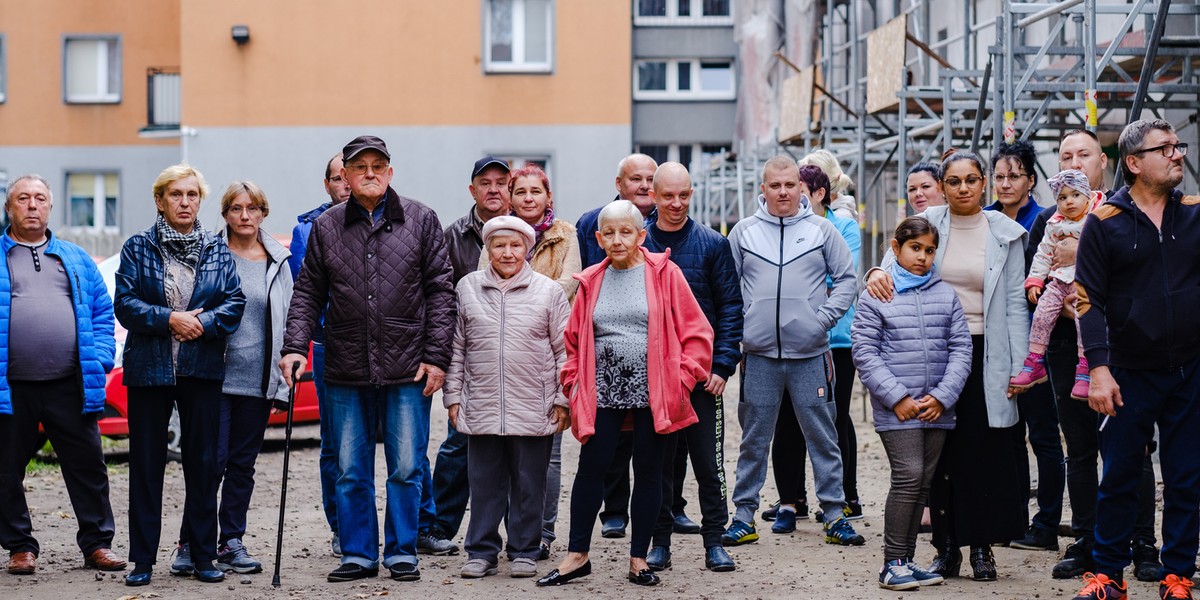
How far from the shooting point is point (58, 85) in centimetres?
3328

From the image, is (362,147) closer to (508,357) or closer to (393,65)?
(508,357)

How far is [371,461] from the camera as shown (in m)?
7.05

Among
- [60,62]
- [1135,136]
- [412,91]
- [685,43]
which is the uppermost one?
[685,43]

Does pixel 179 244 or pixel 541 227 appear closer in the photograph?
pixel 179 244

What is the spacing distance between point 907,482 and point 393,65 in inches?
898

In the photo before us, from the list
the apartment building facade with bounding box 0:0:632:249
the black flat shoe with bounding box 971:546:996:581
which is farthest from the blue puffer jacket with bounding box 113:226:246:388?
the apartment building facade with bounding box 0:0:632:249

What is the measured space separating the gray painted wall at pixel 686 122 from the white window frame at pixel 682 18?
6.94 feet

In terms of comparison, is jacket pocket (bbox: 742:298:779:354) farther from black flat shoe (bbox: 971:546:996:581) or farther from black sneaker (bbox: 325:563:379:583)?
Result: black sneaker (bbox: 325:563:379:583)

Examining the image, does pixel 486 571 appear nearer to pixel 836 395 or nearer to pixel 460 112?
pixel 836 395

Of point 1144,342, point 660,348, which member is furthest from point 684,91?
point 1144,342

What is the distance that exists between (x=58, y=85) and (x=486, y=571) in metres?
29.0

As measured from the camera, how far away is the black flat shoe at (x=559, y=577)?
6.80 meters

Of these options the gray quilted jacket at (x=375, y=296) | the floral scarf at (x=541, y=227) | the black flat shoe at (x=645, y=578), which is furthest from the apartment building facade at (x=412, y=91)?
the black flat shoe at (x=645, y=578)

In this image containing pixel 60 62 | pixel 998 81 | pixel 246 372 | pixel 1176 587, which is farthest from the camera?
pixel 60 62
